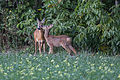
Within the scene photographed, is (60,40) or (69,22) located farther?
(69,22)

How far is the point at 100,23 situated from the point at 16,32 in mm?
4023

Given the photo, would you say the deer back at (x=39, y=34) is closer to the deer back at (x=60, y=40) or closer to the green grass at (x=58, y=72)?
the deer back at (x=60, y=40)

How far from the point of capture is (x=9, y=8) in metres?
14.5

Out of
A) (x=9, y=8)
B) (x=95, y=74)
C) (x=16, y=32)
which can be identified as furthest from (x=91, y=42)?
(x=95, y=74)

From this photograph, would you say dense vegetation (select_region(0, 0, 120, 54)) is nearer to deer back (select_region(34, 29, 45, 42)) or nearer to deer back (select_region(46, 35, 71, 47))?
deer back (select_region(34, 29, 45, 42))

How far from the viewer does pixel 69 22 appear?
41.5ft

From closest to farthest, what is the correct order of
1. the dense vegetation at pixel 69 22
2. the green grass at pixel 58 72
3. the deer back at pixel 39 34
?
the green grass at pixel 58 72 → the dense vegetation at pixel 69 22 → the deer back at pixel 39 34

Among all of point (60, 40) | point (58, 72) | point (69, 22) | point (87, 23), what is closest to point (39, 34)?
point (60, 40)

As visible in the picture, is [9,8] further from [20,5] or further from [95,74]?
[95,74]

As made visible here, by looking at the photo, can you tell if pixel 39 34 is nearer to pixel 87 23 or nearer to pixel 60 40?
pixel 60 40

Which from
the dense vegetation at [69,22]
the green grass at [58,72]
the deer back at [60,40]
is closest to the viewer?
the green grass at [58,72]

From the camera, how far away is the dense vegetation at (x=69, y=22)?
11.9m

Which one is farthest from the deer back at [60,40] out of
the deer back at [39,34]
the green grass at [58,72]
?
the green grass at [58,72]

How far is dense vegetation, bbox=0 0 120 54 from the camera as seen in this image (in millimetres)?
11914
